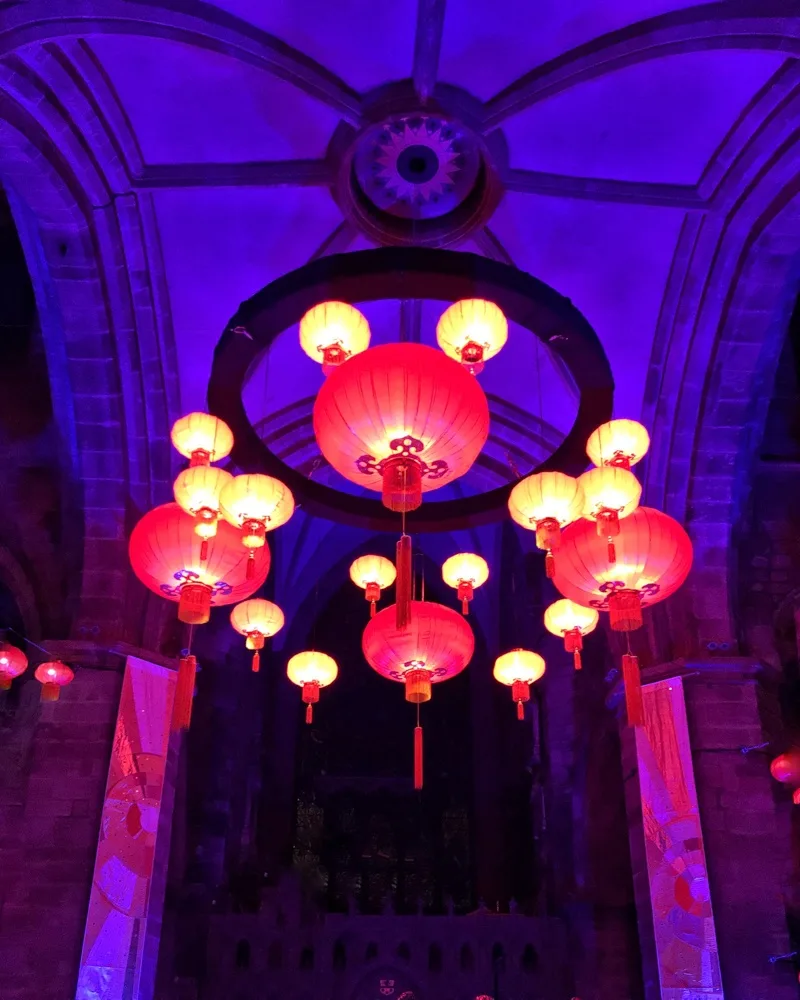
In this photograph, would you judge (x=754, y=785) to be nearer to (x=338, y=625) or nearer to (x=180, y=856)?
(x=180, y=856)

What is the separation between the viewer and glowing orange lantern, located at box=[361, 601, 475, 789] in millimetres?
6297

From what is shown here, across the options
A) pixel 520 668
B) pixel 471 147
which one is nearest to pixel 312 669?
pixel 520 668

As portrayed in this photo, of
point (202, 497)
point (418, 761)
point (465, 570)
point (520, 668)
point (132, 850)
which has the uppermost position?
point (465, 570)

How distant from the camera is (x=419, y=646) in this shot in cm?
631

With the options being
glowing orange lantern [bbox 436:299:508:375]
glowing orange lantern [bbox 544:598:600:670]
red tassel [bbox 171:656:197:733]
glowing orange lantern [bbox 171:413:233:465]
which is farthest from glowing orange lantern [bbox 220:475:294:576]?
glowing orange lantern [bbox 544:598:600:670]

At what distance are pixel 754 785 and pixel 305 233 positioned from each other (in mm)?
6454

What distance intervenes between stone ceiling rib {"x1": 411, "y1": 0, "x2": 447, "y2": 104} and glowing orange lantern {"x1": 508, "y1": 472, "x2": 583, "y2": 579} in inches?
125

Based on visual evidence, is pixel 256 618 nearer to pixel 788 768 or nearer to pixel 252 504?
pixel 252 504

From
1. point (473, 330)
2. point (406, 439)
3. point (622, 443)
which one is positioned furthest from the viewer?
point (622, 443)

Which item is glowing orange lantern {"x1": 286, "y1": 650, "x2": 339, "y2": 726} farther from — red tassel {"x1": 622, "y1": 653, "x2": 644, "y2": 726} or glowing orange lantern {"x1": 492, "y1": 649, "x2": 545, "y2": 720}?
red tassel {"x1": 622, "y1": 653, "x2": 644, "y2": 726}

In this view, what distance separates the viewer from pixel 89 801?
7469 millimetres

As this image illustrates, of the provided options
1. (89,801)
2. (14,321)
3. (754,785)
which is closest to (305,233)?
(14,321)

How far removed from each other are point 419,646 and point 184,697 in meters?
1.69

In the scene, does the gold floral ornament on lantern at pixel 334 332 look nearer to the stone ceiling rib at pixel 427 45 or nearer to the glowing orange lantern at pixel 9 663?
the stone ceiling rib at pixel 427 45
